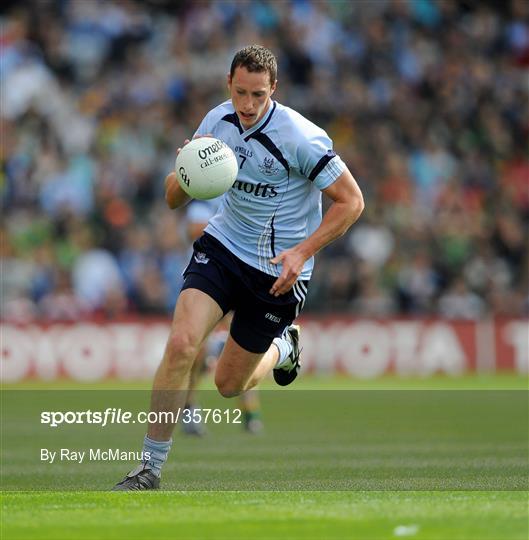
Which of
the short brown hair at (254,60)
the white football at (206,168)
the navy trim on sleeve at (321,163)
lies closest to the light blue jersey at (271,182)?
the navy trim on sleeve at (321,163)

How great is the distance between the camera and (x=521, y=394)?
17.4 metres

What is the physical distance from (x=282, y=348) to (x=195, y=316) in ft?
5.67

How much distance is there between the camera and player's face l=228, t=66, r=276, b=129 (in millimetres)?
8305

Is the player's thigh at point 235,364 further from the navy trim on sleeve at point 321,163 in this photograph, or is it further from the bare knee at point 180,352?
the navy trim on sleeve at point 321,163

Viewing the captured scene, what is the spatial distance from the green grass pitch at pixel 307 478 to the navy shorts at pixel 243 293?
101 cm

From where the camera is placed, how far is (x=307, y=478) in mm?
9055

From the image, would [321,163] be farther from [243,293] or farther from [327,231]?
[243,293]

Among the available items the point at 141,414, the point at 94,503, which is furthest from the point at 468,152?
the point at 94,503

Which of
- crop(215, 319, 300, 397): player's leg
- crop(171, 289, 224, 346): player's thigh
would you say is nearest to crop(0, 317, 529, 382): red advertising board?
crop(215, 319, 300, 397): player's leg

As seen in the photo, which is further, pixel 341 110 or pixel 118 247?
pixel 341 110

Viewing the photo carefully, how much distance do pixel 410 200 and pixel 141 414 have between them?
1002 centimetres

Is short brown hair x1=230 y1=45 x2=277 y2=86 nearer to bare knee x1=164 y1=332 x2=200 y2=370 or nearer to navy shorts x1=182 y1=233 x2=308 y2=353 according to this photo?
navy shorts x1=182 y1=233 x2=308 y2=353

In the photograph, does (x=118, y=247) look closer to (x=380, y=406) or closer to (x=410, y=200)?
(x=410, y=200)

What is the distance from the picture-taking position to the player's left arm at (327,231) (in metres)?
8.36
